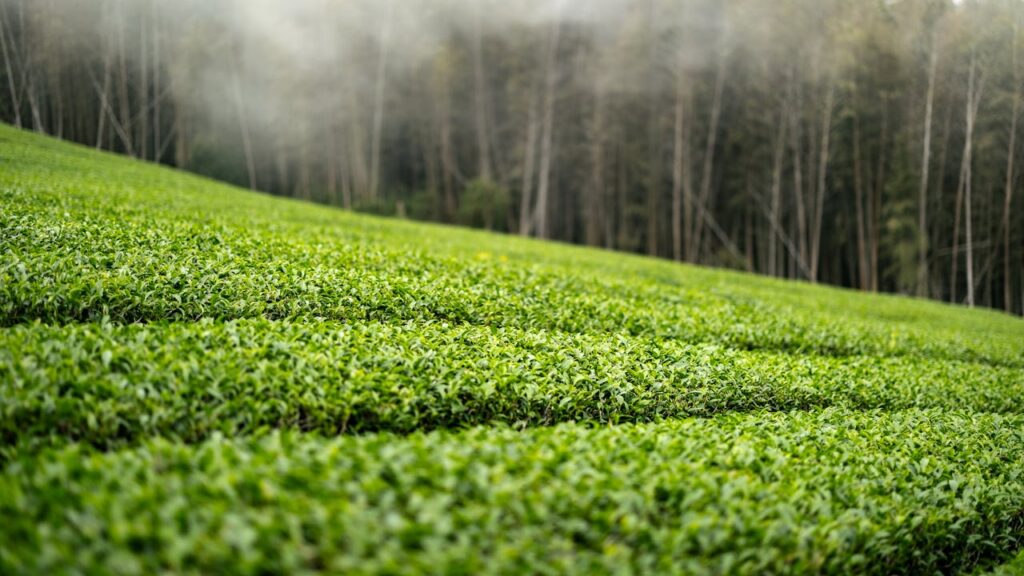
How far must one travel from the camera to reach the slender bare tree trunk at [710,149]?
20.9 m

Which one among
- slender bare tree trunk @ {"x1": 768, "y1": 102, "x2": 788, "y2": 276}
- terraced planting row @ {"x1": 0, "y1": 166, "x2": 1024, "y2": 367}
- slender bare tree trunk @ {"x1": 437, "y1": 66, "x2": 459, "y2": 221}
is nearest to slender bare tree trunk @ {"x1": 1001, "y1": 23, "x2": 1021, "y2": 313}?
slender bare tree trunk @ {"x1": 768, "y1": 102, "x2": 788, "y2": 276}

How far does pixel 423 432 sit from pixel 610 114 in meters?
22.9

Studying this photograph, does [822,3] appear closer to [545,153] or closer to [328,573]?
[545,153]

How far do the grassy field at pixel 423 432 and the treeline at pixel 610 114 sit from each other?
52.7 feet

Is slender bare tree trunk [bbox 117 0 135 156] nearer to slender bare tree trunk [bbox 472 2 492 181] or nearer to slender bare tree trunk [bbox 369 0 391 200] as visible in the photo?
slender bare tree trunk [bbox 369 0 391 200]

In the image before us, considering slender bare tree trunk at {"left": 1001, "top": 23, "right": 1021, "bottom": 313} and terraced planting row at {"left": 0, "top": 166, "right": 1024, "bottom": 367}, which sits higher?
slender bare tree trunk at {"left": 1001, "top": 23, "right": 1021, "bottom": 313}

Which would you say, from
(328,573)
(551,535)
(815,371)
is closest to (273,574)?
(328,573)

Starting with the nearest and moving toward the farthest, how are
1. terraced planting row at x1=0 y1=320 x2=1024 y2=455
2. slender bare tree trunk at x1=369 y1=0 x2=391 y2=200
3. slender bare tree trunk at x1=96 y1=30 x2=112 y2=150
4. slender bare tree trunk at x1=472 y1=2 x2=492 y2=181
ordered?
terraced planting row at x1=0 y1=320 x2=1024 y2=455
slender bare tree trunk at x1=96 y1=30 x2=112 y2=150
slender bare tree trunk at x1=472 y1=2 x2=492 y2=181
slender bare tree trunk at x1=369 y1=0 x2=391 y2=200

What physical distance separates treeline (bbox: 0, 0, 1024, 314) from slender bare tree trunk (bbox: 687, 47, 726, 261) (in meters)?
0.17

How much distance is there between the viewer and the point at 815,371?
205 inches

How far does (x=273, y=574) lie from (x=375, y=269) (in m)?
4.36

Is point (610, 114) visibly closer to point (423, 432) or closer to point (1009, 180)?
point (1009, 180)

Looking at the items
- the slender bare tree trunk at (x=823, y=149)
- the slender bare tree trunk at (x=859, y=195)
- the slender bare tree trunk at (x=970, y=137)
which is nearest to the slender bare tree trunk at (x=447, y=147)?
the slender bare tree trunk at (x=823, y=149)

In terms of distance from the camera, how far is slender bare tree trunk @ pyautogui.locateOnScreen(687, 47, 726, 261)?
2089 centimetres
